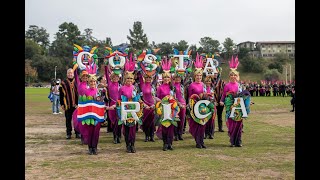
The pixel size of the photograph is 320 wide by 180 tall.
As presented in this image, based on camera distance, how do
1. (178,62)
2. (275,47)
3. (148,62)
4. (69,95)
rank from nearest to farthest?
(178,62) → (148,62) → (69,95) → (275,47)

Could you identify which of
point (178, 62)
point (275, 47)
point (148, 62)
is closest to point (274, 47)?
point (275, 47)

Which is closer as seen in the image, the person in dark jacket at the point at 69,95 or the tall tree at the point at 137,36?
the person in dark jacket at the point at 69,95

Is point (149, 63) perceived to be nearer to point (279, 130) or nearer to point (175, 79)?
point (175, 79)

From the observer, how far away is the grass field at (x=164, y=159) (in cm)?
636

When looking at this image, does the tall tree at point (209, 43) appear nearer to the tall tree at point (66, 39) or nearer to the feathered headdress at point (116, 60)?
the tall tree at point (66, 39)

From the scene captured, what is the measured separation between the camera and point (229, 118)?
9.07 meters

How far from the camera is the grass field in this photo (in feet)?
20.9

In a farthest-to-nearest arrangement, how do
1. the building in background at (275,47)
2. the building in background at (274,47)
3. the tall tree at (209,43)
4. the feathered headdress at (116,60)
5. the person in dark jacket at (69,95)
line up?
the building in background at (275,47) < the building in background at (274,47) < the tall tree at (209,43) < the person in dark jacket at (69,95) < the feathered headdress at (116,60)


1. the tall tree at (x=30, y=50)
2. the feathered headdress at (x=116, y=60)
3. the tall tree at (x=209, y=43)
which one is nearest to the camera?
the feathered headdress at (x=116, y=60)

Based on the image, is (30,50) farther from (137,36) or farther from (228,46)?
(228,46)

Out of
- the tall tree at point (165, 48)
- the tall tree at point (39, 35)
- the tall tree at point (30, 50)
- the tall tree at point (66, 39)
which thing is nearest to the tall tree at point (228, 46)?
the tall tree at point (165, 48)

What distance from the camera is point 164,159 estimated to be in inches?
300

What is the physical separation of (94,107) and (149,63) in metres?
2.84
